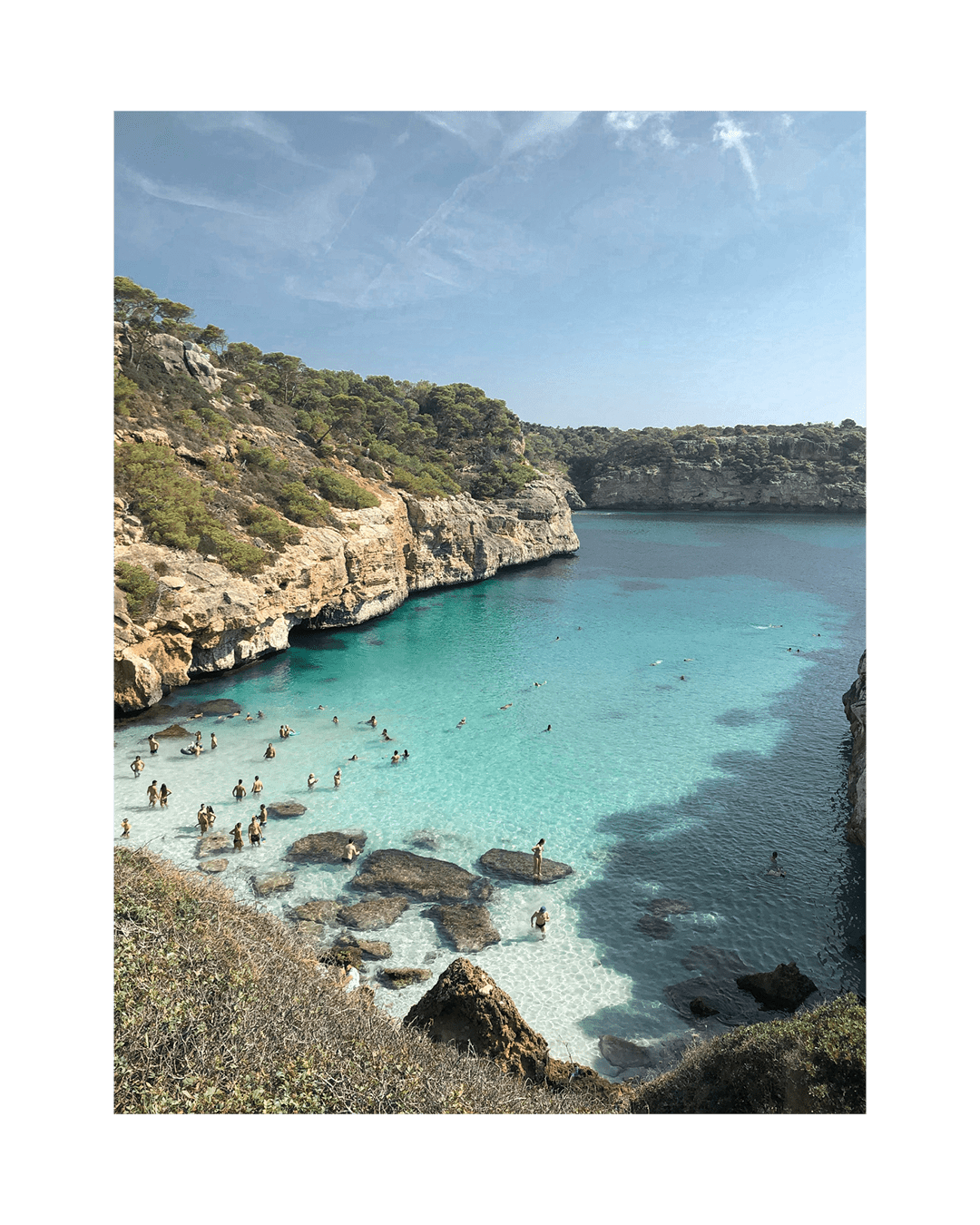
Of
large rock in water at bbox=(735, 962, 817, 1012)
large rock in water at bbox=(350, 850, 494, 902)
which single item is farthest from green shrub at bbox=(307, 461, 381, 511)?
large rock in water at bbox=(735, 962, 817, 1012)

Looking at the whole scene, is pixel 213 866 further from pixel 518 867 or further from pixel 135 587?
pixel 135 587

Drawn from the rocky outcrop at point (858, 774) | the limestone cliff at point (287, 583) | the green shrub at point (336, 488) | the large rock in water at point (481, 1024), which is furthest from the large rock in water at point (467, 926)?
the green shrub at point (336, 488)

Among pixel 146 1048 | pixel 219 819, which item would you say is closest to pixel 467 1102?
pixel 146 1048

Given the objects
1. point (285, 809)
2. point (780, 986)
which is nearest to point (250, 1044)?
point (780, 986)

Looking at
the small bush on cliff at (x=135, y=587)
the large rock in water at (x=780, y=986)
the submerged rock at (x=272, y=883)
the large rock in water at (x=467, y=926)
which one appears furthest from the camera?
the small bush on cliff at (x=135, y=587)

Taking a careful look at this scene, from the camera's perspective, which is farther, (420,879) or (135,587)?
(135,587)

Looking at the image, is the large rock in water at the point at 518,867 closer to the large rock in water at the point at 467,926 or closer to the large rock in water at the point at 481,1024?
the large rock in water at the point at 467,926
